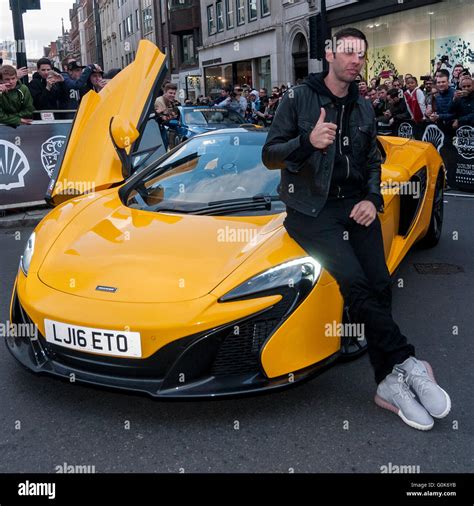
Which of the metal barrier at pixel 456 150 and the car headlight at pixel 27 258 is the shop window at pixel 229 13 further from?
the car headlight at pixel 27 258

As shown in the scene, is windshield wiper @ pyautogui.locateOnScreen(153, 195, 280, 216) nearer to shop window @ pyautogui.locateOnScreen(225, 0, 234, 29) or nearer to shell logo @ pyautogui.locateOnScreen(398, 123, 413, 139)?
shell logo @ pyautogui.locateOnScreen(398, 123, 413, 139)

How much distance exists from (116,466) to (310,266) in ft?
3.98

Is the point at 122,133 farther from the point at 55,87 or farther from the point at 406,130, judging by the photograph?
the point at 406,130

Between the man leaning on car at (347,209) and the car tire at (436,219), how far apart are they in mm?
2791

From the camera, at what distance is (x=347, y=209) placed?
2969 millimetres

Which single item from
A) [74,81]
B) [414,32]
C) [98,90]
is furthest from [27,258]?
[414,32]

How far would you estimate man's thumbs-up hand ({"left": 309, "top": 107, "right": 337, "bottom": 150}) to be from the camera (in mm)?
2596

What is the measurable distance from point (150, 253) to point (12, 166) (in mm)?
5594

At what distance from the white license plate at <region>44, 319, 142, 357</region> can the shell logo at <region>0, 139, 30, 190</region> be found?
18.6 ft

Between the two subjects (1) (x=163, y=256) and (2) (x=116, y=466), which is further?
(1) (x=163, y=256)

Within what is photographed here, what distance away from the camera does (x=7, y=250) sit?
251 inches
